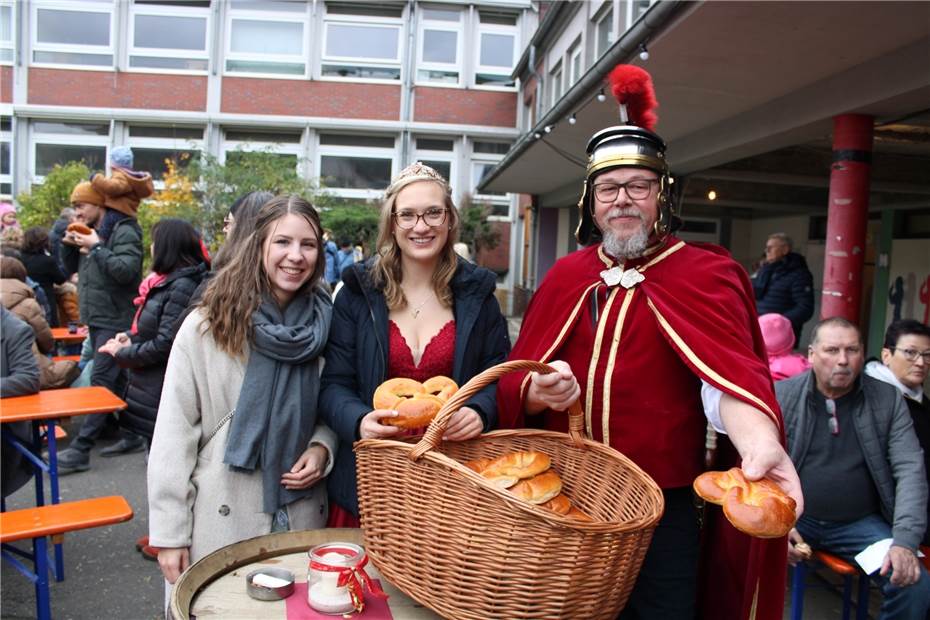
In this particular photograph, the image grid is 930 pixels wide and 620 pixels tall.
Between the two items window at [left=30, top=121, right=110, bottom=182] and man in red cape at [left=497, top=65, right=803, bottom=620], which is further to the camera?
window at [left=30, top=121, right=110, bottom=182]

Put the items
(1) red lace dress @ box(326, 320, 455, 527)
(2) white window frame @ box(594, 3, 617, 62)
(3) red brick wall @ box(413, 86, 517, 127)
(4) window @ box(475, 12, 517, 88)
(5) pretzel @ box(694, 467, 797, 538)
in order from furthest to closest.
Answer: (4) window @ box(475, 12, 517, 88) → (3) red brick wall @ box(413, 86, 517, 127) → (2) white window frame @ box(594, 3, 617, 62) → (1) red lace dress @ box(326, 320, 455, 527) → (5) pretzel @ box(694, 467, 797, 538)

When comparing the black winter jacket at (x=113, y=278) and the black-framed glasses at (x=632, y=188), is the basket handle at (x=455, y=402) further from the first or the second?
the black winter jacket at (x=113, y=278)

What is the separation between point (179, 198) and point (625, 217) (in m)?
13.2

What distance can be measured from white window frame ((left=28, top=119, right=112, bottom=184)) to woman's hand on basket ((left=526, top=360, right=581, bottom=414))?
21.4 meters

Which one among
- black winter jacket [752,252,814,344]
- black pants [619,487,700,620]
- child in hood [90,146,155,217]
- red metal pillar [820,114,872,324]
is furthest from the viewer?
black winter jacket [752,252,814,344]

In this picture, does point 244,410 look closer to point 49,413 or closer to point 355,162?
point 49,413

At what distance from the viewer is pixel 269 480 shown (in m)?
2.11

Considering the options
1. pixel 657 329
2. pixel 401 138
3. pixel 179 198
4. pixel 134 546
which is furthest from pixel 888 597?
pixel 401 138

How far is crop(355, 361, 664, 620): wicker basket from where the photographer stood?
1.42m

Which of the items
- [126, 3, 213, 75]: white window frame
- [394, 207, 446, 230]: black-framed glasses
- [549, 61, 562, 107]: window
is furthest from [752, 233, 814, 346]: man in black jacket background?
[126, 3, 213, 75]: white window frame

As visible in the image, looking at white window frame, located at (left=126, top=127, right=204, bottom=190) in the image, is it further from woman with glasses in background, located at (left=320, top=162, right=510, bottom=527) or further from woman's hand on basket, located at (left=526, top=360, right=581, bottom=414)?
woman's hand on basket, located at (left=526, top=360, right=581, bottom=414)

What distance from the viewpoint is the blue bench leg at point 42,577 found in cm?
297

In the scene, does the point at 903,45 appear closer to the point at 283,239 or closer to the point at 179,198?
the point at 283,239

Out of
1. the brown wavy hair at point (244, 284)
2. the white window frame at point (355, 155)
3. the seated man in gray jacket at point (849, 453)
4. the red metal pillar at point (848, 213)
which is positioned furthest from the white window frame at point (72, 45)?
the seated man in gray jacket at point (849, 453)
